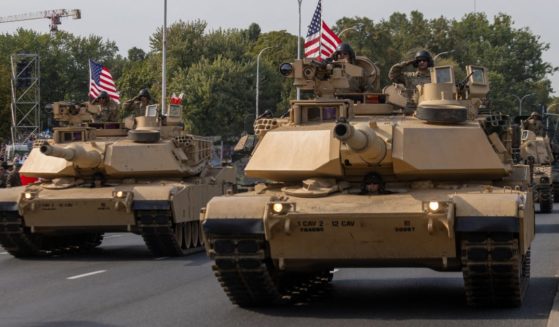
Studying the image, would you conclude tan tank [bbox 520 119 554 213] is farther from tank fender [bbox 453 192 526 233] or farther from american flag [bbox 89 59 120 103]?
tank fender [bbox 453 192 526 233]

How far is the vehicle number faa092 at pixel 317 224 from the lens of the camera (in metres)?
13.1

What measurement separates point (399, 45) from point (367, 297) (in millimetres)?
76976

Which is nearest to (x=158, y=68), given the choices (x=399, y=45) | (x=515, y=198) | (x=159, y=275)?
(x=399, y=45)

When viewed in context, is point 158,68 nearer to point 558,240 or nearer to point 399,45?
point 399,45

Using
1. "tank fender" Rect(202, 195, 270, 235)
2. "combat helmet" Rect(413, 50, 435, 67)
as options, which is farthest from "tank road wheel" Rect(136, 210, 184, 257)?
"tank fender" Rect(202, 195, 270, 235)

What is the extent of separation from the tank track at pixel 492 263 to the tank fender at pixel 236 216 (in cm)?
205

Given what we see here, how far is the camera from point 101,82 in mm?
39469

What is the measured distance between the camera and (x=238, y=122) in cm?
6969

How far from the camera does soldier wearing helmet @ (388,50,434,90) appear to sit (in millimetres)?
16547

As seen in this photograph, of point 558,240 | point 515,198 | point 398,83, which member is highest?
point 398,83

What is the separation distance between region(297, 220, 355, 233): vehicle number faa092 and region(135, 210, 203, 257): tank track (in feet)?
26.6

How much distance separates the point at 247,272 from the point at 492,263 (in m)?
2.45

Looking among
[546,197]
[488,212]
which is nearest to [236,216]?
[488,212]

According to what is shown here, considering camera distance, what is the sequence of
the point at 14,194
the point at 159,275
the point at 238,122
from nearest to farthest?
the point at 159,275, the point at 14,194, the point at 238,122
